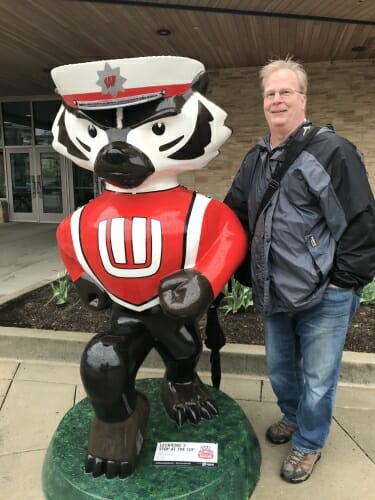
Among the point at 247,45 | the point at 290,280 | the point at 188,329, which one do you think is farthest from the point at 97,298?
the point at 247,45

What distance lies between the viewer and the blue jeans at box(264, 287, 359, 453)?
206 cm

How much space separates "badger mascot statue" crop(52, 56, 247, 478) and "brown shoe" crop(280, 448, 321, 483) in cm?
76

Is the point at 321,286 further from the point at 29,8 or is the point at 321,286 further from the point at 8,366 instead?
the point at 29,8

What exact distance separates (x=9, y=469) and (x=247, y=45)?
673 cm

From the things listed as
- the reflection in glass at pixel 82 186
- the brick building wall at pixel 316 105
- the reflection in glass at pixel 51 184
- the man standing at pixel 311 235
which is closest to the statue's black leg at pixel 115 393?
the man standing at pixel 311 235

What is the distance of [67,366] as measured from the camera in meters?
3.61

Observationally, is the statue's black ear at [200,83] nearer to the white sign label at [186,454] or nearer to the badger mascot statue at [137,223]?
the badger mascot statue at [137,223]

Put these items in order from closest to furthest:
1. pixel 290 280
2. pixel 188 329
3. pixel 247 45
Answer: pixel 290 280 < pixel 188 329 < pixel 247 45

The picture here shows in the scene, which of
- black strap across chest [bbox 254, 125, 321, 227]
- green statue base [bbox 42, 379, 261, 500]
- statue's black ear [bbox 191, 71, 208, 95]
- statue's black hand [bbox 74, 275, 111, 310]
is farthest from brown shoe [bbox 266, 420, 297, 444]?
statue's black ear [bbox 191, 71, 208, 95]

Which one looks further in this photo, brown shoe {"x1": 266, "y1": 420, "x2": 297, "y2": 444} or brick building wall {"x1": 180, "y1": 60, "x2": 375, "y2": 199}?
brick building wall {"x1": 180, "y1": 60, "x2": 375, "y2": 199}

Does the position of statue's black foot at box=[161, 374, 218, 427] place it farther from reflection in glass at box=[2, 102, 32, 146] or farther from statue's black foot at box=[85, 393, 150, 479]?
reflection in glass at box=[2, 102, 32, 146]

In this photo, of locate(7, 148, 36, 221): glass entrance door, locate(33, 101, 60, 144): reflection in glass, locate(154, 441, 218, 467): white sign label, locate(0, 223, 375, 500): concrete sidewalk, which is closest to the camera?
locate(154, 441, 218, 467): white sign label

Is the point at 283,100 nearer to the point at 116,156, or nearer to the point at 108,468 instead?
the point at 116,156

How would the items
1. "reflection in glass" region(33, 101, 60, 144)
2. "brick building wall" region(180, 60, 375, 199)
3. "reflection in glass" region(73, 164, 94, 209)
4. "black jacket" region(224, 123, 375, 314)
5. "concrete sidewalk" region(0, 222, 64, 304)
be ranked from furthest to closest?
"reflection in glass" region(73, 164, 94, 209)
"reflection in glass" region(33, 101, 60, 144)
"brick building wall" region(180, 60, 375, 199)
"concrete sidewalk" region(0, 222, 64, 304)
"black jacket" region(224, 123, 375, 314)
